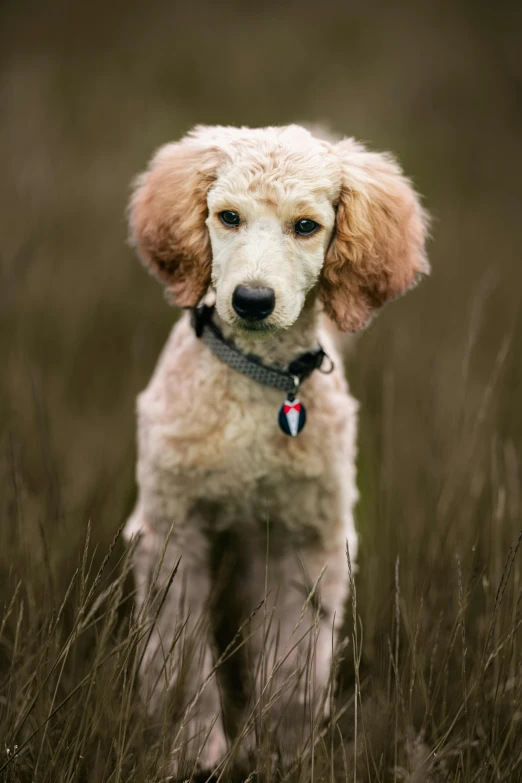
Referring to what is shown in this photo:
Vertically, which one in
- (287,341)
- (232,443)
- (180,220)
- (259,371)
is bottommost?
(232,443)

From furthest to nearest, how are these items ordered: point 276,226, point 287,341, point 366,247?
point 287,341, point 366,247, point 276,226

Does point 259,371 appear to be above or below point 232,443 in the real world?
above

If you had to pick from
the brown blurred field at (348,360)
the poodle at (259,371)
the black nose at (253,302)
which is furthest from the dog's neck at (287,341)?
the brown blurred field at (348,360)

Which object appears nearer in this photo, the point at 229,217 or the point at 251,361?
the point at 229,217

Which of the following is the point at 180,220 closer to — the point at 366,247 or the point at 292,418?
the point at 366,247

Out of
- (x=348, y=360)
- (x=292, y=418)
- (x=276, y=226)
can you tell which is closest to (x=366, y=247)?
(x=276, y=226)

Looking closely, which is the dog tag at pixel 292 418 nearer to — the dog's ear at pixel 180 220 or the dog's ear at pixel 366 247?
the dog's ear at pixel 366 247

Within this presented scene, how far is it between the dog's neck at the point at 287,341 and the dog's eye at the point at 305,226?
0.27 m

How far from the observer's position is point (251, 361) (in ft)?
8.89

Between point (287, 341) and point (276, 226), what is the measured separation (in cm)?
43

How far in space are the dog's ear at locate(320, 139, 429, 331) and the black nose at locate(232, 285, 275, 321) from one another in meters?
0.40

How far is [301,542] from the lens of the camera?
9.47 feet

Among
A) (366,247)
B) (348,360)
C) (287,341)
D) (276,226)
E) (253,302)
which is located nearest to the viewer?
(253,302)

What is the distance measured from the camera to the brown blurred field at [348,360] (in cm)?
219
